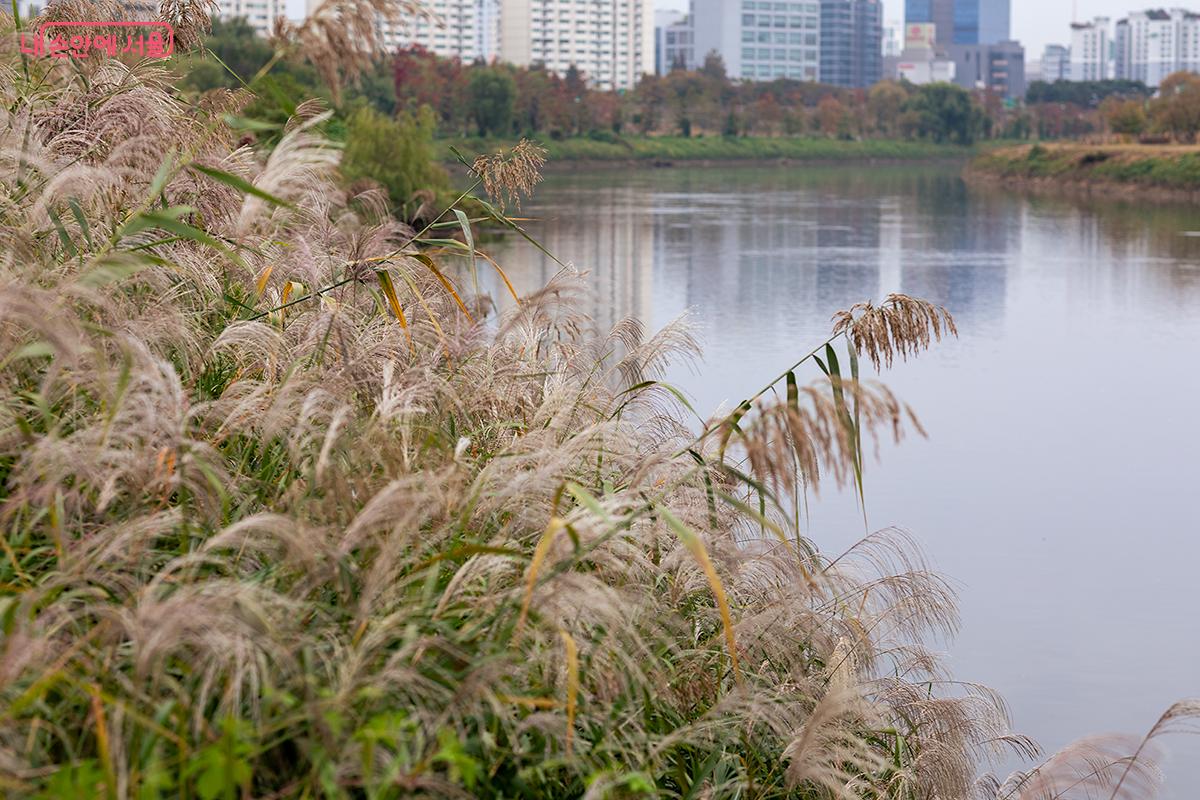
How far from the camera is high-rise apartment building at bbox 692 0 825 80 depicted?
138500 mm

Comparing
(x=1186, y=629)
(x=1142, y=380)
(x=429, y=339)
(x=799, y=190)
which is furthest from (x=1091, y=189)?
(x=429, y=339)

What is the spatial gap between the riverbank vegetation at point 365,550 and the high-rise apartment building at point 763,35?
13615cm

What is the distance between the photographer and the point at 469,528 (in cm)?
311

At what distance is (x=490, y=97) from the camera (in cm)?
5291

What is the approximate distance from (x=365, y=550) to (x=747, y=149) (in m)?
64.9

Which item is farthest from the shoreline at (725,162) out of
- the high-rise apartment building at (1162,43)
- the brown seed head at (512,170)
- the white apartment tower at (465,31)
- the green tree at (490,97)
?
the high-rise apartment building at (1162,43)

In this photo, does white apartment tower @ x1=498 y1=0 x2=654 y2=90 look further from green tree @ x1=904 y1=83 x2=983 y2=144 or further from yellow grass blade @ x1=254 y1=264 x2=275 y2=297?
yellow grass blade @ x1=254 y1=264 x2=275 y2=297

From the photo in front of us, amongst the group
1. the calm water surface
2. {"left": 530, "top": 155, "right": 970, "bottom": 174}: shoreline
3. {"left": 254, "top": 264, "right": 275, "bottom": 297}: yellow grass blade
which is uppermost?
{"left": 530, "top": 155, "right": 970, "bottom": 174}: shoreline

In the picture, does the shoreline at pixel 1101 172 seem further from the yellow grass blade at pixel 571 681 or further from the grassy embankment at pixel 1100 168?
the yellow grass blade at pixel 571 681

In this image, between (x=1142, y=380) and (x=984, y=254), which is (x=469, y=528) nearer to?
(x=1142, y=380)

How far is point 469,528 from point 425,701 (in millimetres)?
697

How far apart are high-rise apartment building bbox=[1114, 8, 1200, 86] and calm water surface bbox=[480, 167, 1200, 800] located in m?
177

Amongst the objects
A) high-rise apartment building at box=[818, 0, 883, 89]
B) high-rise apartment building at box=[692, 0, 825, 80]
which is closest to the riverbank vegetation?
high-rise apartment building at box=[692, 0, 825, 80]

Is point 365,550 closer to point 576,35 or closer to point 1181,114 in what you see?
point 1181,114
